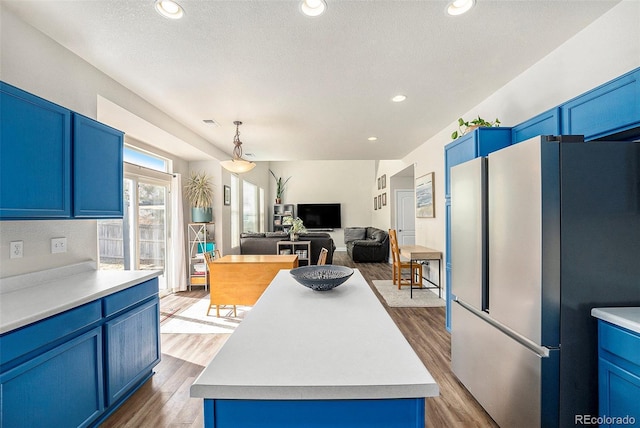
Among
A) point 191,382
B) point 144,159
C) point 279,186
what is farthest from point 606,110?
point 279,186

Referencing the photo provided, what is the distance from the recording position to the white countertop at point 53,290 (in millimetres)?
1396

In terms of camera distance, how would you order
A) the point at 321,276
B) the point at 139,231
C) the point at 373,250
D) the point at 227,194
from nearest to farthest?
the point at 321,276
the point at 139,231
the point at 227,194
the point at 373,250

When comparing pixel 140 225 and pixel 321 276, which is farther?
pixel 140 225

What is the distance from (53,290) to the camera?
5.89 feet

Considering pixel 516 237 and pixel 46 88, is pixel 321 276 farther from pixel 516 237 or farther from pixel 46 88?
pixel 46 88

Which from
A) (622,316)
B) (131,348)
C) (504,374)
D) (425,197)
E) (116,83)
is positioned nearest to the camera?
(622,316)

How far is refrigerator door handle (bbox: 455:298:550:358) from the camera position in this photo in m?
1.46

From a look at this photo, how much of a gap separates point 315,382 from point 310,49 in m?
2.13

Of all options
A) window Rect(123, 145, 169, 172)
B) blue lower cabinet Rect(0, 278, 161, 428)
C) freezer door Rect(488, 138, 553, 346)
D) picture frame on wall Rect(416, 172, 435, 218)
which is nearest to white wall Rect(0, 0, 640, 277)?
blue lower cabinet Rect(0, 278, 161, 428)

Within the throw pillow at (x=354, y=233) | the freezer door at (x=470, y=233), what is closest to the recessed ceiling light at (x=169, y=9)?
the freezer door at (x=470, y=233)

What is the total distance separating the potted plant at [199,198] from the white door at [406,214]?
461 cm

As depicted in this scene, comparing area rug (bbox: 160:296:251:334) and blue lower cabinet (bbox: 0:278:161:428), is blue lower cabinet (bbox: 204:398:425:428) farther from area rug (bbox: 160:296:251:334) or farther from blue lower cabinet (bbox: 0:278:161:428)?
area rug (bbox: 160:296:251:334)

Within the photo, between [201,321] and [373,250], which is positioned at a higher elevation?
[373,250]

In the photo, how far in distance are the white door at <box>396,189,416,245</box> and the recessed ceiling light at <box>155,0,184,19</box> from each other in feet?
21.3
